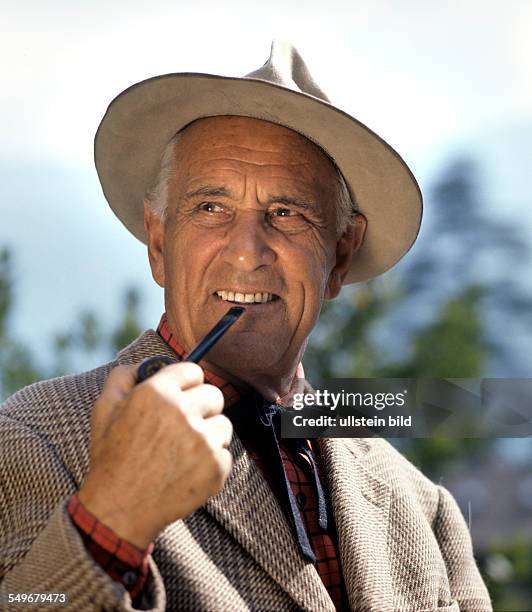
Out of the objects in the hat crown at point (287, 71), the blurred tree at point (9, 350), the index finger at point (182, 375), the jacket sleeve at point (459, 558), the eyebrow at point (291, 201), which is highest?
the hat crown at point (287, 71)

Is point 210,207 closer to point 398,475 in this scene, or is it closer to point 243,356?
point 243,356

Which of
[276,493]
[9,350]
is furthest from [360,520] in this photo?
[9,350]

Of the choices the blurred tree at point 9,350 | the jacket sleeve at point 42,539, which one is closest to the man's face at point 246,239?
the jacket sleeve at point 42,539

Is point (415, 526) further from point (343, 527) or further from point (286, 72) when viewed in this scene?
point (286, 72)

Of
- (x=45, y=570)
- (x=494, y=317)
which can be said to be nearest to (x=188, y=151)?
(x=45, y=570)

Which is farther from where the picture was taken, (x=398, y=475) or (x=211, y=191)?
(x=398, y=475)

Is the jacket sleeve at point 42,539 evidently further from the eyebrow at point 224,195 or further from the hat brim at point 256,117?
the hat brim at point 256,117

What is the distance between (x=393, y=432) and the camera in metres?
2.56

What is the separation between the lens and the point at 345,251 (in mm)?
2535

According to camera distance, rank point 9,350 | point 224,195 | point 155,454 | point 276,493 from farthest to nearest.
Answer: point 9,350 < point 224,195 < point 276,493 < point 155,454

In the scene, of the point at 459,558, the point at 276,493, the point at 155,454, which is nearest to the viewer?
the point at 155,454

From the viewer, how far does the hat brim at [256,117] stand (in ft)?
7.02

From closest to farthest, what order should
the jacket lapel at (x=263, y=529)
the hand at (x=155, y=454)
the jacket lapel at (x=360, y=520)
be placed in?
1. the hand at (x=155, y=454)
2. the jacket lapel at (x=263, y=529)
3. the jacket lapel at (x=360, y=520)

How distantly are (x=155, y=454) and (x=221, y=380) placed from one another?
2.25 feet
